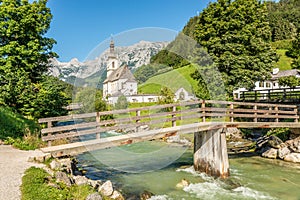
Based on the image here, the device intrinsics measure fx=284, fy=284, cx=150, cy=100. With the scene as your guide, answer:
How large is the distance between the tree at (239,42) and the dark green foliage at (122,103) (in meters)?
19.1

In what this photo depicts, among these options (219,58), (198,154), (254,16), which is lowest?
(198,154)

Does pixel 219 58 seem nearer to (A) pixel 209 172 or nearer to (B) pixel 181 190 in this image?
(A) pixel 209 172

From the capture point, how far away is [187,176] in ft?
45.1

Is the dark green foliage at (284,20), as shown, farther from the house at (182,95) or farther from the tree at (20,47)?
the tree at (20,47)

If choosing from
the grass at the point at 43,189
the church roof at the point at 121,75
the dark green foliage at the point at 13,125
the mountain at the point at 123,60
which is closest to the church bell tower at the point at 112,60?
the mountain at the point at 123,60

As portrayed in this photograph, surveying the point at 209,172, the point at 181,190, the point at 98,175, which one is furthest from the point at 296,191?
the point at 98,175

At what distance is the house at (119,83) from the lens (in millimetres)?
10148

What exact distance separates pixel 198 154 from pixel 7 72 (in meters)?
13.0

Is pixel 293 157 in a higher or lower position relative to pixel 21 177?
lower

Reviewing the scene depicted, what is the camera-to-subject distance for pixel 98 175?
14188mm

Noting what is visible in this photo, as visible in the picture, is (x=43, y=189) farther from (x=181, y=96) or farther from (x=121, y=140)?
(x=181, y=96)

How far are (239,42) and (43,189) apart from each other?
26097mm

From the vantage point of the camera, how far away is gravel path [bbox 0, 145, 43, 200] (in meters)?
6.74

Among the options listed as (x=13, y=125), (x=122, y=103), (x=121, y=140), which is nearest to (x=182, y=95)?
(x=122, y=103)
